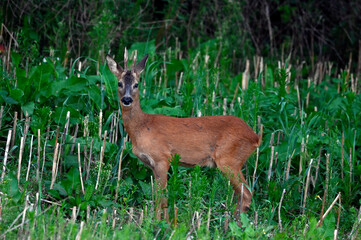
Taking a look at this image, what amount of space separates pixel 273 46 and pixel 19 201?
680 cm

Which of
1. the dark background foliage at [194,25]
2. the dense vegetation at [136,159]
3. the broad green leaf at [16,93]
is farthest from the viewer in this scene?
the dark background foliage at [194,25]

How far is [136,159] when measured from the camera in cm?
605

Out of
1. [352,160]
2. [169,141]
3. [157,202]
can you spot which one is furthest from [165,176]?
[352,160]

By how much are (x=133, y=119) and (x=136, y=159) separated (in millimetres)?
529

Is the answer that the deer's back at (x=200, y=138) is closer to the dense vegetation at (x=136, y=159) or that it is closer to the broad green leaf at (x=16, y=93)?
the dense vegetation at (x=136, y=159)

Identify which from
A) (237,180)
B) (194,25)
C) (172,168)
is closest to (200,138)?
(237,180)

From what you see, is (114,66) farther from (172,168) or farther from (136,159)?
(172,168)

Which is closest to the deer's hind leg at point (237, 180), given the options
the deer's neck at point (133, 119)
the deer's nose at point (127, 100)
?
the deer's neck at point (133, 119)

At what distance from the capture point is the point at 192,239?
468 centimetres

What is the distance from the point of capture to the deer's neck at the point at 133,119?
5688 mm

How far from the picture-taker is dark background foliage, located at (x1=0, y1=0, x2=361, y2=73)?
27.1 feet

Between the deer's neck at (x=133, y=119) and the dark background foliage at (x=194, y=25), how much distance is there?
1.75m

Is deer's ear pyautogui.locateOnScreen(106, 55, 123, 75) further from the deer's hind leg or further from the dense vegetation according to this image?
the deer's hind leg

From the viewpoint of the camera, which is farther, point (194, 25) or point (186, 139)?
point (194, 25)
